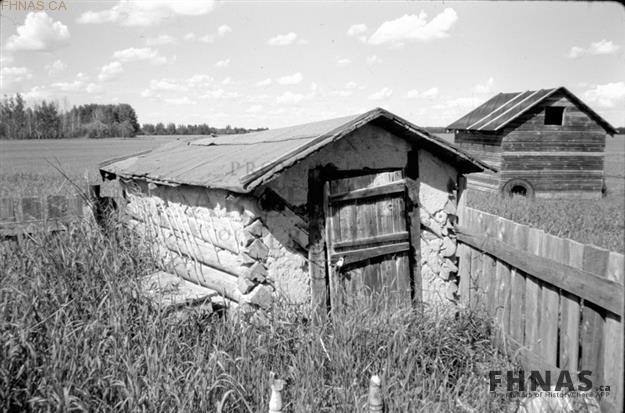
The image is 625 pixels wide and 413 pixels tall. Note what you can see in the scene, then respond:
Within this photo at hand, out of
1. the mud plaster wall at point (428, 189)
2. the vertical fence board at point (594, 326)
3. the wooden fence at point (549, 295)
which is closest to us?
the wooden fence at point (549, 295)

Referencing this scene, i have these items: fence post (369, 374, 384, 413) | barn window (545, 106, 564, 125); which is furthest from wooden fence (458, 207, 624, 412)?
barn window (545, 106, 564, 125)

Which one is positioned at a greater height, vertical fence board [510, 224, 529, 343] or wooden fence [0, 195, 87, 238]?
wooden fence [0, 195, 87, 238]

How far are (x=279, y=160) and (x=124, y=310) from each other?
208 centimetres

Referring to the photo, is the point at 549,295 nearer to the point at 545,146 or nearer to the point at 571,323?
the point at 571,323

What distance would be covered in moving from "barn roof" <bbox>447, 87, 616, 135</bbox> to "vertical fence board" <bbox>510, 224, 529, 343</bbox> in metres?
13.9

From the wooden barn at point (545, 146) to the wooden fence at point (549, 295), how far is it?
13.3 m

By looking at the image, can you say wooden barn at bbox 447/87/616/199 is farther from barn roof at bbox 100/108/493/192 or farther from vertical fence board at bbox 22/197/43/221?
vertical fence board at bbox 22/197/43/221

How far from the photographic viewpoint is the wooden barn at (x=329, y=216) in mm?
5602

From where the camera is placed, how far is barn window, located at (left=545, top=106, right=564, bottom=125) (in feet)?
64.0

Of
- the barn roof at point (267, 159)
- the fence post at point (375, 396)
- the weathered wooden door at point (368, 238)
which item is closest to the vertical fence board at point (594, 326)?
the fence post at point (375, 396)

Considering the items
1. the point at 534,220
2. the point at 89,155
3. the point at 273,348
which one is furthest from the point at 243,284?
the point at 89,155

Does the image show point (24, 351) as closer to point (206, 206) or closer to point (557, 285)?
point (206, 206)

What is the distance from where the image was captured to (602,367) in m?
3.98

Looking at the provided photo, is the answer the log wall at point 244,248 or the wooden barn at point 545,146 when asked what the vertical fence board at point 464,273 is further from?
the wooden barn at point 545,146
